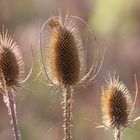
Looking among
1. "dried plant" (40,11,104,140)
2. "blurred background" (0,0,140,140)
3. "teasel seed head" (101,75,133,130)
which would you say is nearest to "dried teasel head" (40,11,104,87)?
"dried plant" (40,11,104,140)

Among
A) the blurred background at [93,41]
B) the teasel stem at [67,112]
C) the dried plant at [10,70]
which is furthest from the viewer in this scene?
the blurred background at [93,41]

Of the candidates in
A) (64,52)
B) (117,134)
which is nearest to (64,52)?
(64,52)

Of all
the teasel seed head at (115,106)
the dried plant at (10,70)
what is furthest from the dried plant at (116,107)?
the dried plant at (10,70)

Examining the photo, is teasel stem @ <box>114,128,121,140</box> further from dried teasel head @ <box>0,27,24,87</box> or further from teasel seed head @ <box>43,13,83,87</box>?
dried teasel head @ <box>0,27,24,87</box>

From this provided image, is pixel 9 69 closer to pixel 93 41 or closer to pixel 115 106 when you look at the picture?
pixel 115 106

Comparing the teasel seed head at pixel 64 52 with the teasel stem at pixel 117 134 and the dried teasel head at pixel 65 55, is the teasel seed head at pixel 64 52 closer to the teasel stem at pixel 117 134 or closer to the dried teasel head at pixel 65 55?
the dried teasel head at pixel 65 55

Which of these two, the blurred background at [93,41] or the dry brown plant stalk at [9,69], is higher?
the blurred background at [93,41]

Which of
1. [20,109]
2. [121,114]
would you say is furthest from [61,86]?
[20,109]
